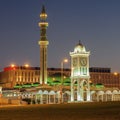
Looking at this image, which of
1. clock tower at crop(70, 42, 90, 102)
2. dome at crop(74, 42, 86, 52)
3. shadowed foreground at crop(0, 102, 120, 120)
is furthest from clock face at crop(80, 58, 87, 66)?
shadowed foreground at crop(0, 102, 120, 120)

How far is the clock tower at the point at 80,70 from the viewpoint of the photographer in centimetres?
11319

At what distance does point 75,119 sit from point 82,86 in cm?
9017

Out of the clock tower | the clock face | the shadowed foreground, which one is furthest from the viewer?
the clock face

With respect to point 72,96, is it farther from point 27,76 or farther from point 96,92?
point 27,76

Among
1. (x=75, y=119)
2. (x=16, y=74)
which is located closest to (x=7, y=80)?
(x=16, y=74)

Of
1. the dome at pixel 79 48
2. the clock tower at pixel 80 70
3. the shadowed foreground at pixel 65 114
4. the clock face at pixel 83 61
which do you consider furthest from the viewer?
the dome at pixel 79 48

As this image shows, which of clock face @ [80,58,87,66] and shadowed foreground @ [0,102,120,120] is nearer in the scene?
shadowed foreground @ [0,102,120,120]

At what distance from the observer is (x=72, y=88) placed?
116438 mm

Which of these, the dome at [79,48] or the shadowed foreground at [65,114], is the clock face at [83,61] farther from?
the shadowed foreground at [65,114]

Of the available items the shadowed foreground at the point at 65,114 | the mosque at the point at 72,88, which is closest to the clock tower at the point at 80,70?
the mosque at the point at 72,88

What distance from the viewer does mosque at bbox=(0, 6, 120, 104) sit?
114 m

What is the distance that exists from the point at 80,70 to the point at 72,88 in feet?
20.3

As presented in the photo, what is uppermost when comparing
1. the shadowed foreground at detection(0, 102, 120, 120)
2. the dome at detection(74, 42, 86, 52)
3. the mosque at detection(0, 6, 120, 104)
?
the dome at detection(74, 42, 86, 52)

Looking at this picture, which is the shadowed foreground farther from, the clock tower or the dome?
the dome
